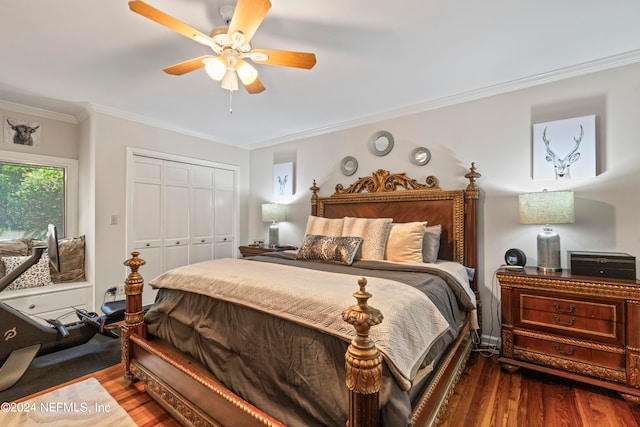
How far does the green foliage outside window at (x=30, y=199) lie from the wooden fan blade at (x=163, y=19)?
10.5 feet

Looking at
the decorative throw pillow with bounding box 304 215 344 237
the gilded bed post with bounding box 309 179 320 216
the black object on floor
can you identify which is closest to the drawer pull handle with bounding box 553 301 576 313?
the decorative throw pillow with bounding box 304 215 344 237

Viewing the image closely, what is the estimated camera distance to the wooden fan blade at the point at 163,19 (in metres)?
1.37

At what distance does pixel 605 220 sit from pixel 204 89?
3685 millimetres

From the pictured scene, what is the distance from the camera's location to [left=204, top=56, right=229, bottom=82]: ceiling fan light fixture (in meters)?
1.76

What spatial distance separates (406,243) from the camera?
2.63m

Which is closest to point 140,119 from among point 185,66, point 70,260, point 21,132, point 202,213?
point 21,132

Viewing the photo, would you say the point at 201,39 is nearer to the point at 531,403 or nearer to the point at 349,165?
the point at 349,165

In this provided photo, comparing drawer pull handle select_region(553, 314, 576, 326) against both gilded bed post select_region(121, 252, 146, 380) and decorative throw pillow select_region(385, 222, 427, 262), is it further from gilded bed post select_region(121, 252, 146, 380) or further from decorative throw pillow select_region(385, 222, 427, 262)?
gilded bed post select_region(121, 252, 146, 380)

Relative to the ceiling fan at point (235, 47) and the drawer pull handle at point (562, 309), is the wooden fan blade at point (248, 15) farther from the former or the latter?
the drawer pull handle at point (562, 309)

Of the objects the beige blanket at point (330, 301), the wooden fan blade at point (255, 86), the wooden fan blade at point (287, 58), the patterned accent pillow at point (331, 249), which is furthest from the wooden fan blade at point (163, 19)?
the patterned accent pillow at point (331, 249)

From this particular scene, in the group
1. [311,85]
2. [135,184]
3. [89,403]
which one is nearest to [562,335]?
[311,85]

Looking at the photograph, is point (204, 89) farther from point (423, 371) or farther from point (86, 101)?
point (423, 371)

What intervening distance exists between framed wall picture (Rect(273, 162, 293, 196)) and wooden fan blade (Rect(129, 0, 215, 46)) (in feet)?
8.79

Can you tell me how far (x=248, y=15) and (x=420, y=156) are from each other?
7.45ft
